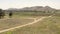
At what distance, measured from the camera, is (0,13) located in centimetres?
6228

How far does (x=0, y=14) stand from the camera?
6206cm

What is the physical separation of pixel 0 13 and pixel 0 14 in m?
0.39
